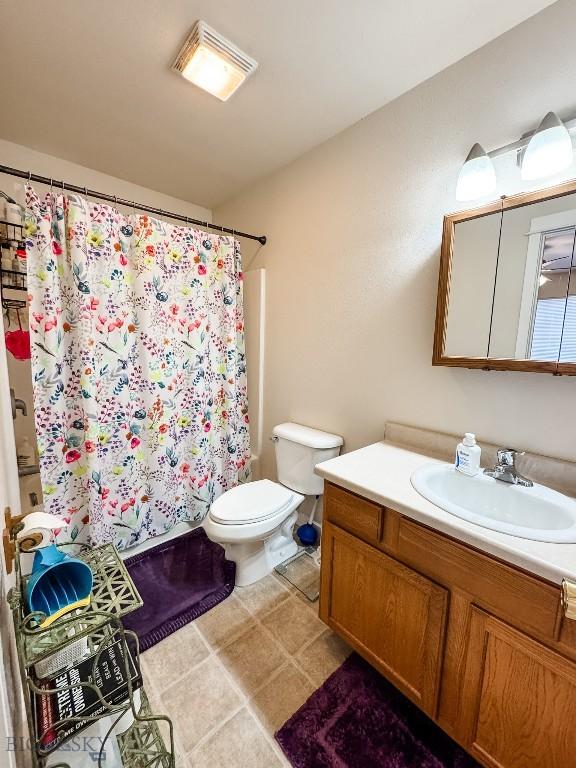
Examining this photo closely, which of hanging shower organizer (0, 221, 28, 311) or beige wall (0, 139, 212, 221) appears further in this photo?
beige wall (0, 139, 212, 221)

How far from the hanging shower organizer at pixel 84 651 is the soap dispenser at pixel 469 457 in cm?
110

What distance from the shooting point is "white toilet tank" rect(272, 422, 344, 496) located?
1.77 m

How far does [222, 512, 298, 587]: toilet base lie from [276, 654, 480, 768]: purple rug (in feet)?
1.97

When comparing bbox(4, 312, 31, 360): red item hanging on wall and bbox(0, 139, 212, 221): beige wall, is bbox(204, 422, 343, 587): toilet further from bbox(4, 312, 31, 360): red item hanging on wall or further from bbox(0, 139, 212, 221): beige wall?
bbox(0, 139, 212, 221): beige wall

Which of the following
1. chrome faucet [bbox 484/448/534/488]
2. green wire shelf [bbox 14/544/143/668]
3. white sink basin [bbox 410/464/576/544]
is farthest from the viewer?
chrome faucet [bbox 484/448/534/488]

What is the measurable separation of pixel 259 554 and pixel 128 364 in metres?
1.26

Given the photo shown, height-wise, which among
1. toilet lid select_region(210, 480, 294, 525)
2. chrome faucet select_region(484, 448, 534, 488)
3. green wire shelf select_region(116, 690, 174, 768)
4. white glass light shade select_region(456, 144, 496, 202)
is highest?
white glass light shade select_region(456, 144, 496, 202)

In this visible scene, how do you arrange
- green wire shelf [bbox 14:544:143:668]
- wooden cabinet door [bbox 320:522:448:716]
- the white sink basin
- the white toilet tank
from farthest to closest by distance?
the white toilet tank, wooden cabinet door [bbox 320:522:448:716], the white sink basin, green wire shelf [bbox 14:544:143:668]

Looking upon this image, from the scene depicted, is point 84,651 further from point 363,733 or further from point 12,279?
point 12,279

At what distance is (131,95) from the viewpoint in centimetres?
143

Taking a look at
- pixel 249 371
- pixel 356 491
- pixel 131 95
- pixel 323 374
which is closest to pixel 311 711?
pixel 356 491

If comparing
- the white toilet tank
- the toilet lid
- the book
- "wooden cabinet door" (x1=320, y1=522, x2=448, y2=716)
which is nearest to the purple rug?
"wooden cabinet door" (x1=320, y1=522, x2=448, y2=716)

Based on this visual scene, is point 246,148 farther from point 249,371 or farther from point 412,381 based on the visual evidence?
point 412,381

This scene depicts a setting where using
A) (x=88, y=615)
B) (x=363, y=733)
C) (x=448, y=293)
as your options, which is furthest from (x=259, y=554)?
(x=448, y=293)
